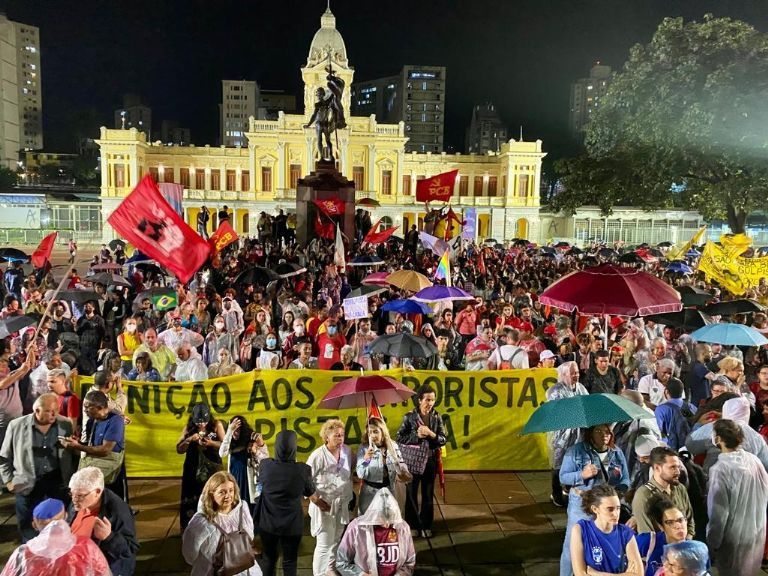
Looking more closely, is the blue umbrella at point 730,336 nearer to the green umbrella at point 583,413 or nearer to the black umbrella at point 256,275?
the green umbrella at point 583,413

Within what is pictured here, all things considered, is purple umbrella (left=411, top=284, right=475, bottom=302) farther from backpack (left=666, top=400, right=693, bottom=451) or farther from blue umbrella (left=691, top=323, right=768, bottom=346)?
backpack (left=666, top=400, right=693, bottom=451)

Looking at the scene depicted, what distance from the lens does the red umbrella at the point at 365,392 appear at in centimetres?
529

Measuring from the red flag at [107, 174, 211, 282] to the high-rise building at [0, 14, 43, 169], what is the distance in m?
86.5

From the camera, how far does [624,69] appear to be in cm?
2411

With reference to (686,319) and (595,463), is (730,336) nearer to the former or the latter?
(686,319)

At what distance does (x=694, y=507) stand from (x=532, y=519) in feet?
5.82

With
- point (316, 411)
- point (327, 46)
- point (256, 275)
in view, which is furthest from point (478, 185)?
point (316, 411)

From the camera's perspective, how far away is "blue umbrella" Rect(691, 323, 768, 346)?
7.53m

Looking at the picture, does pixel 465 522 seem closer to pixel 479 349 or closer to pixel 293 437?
pixel 293 437

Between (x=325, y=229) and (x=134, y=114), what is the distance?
377 ft

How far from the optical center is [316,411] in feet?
22.5

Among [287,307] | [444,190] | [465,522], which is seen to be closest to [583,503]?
[465,522]

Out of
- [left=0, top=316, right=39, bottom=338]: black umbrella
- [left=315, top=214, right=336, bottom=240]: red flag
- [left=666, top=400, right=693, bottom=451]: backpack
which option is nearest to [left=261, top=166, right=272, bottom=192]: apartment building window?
[left=315, top=214, right=336, bottom=240]: red flag

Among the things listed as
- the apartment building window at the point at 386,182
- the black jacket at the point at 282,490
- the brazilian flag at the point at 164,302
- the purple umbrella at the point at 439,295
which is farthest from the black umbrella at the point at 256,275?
the apartment building window at the point at 386,182
